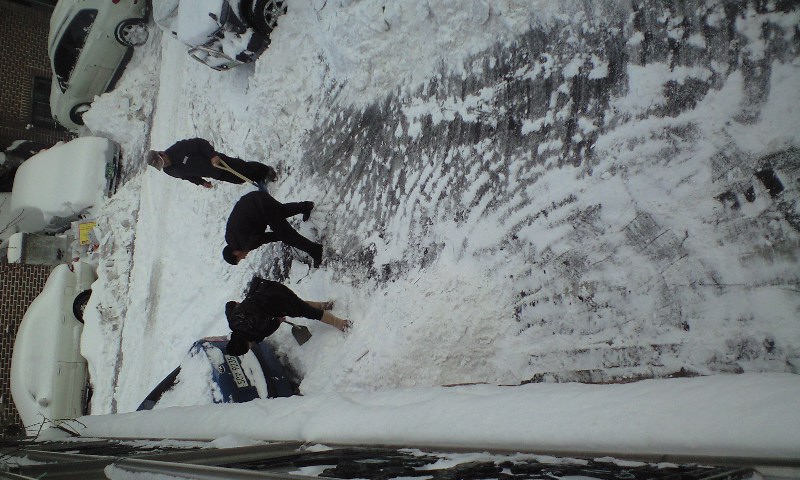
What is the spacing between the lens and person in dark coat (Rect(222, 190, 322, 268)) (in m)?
4.79

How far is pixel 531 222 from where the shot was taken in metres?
3.90

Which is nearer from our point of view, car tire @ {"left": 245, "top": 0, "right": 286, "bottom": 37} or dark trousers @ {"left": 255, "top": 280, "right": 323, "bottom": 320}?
dark trousers @ {"left": 255, "top": 280, "right": 323, "bottom": 320}

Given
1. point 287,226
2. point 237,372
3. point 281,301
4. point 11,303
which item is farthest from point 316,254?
point 11,303

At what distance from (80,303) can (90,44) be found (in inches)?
155

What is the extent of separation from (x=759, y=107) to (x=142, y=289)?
679 cm

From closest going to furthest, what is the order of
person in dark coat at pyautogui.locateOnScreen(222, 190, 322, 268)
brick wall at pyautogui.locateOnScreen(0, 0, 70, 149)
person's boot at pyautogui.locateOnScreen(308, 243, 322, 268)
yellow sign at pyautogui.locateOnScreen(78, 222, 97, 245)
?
person in dark coat at pyautogui.locateOnScreen(222, 190, 322, 268), person's boot at pyautogui.locateOnScreen(308, 243, 322, 268), yellow sign at pyautogui.locateOnScreen(78, 222, 97, 245), brick wall at pyautogui.locateOnScreen(0, 0, 70, 149)

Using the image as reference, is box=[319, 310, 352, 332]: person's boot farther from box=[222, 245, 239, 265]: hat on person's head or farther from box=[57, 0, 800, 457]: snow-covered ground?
box=[222, 245, 239, 265]: hat on person's head

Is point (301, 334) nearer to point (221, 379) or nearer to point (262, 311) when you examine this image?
point (262, 311)

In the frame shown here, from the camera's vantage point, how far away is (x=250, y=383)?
A: 4.71 meters

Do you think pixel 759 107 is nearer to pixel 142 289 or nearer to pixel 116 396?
pixel 142 289

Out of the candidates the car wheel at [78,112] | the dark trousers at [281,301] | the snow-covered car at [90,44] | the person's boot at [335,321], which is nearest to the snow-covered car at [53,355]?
the car wheel at [78,112]

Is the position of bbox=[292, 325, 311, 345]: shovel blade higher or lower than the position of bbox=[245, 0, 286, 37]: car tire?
lower

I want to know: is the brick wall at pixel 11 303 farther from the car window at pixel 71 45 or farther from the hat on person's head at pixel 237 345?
the hat on person's head at pixel 237 345

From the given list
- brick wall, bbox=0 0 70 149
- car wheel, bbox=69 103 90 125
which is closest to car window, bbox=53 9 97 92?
car wheel, bbox=69 103 90 125
